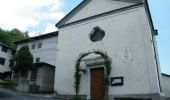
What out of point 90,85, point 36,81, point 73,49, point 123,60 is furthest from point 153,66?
point 36,81

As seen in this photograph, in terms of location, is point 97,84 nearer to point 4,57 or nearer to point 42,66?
point 42,66

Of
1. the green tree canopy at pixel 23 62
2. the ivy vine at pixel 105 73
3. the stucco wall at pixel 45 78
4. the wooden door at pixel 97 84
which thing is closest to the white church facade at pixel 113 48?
the wooden door at pixel 97 84

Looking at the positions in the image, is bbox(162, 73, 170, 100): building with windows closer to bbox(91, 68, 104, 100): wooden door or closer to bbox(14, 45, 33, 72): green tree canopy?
bbox(91, 68, 104, 100): wooden door

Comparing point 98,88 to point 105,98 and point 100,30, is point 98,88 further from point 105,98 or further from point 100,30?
point 100,30

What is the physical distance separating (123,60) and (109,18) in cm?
388

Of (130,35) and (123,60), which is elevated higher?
(130,35)

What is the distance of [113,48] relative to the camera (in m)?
14.5

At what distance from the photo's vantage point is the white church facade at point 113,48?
12.7 meters

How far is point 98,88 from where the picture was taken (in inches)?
562

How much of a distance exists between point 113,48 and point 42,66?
34.6 ft

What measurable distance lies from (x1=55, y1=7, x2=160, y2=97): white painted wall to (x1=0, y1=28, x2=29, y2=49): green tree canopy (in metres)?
24.5

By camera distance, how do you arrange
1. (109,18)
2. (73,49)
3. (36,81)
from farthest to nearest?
(36,81), (73,49), (109,18)

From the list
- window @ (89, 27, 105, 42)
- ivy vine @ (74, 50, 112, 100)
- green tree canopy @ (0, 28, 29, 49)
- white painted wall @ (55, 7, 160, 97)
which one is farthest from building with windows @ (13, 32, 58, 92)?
green tree canopy @ (0, 28, 29, 49)

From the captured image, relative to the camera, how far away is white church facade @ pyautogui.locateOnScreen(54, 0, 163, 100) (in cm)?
1269
